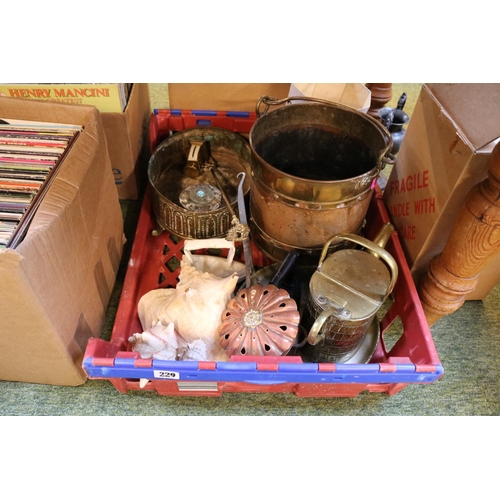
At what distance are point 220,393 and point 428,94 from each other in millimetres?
718

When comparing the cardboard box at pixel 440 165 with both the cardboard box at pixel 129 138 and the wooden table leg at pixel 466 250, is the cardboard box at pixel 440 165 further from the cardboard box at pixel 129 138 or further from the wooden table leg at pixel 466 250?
the cardboard box at pixel 129 138

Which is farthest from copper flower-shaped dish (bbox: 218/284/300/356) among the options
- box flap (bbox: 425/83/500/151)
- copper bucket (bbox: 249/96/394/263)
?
box flap (bbox: 425/83/500/151)

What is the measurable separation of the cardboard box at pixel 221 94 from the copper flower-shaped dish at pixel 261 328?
2.12ft

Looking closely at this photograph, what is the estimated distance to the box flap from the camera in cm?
72

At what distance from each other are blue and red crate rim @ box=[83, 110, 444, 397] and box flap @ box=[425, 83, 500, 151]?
0.27 m

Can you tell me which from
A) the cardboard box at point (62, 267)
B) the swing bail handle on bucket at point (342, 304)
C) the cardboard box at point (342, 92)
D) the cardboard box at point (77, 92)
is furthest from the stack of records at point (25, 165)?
the cardboard box at point (342, 92)

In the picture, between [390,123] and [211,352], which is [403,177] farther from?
[211,352]

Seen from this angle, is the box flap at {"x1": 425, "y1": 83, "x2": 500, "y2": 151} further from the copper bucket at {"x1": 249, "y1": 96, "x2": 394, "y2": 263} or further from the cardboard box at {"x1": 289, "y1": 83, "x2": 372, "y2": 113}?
the cardboard box at {"x1": 289, "y1": 83, "x2": 372, "y2": 113}

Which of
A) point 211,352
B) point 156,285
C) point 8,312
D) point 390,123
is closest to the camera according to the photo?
point 8,312

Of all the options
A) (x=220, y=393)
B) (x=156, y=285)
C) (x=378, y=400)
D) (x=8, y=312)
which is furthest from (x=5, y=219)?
(x=378, y=400)

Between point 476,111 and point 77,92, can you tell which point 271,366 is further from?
point 77,92

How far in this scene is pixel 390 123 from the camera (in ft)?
3.72

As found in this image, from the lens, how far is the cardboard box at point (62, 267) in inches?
24.6

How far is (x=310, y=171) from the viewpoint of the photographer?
1.03 m
